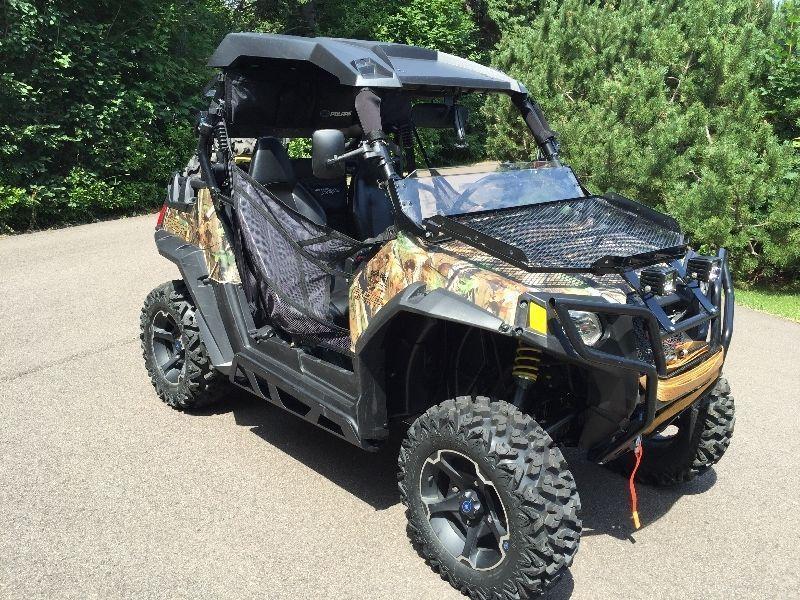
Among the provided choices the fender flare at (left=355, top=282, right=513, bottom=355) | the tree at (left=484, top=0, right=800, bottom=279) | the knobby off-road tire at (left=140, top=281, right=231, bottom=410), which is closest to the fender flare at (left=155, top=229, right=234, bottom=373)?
the knobby off-road tire at (left=140, top=281, right=231, bottom=410)

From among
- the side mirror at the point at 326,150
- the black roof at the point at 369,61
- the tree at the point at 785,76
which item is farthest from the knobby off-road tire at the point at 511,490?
the tree at the point at 785,76

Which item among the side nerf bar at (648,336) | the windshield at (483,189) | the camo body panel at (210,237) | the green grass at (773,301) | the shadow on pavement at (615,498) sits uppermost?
the windshield at (483,189)

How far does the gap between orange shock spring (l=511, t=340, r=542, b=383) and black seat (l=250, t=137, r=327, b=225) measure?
72.4 inches

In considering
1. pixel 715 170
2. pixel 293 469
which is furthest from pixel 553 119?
pixel 293 469

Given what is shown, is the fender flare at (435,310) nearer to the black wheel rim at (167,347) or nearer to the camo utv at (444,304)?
the camo utv at (444,304)

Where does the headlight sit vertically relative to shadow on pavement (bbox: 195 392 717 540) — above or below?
above

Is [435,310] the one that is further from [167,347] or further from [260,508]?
[167,347]

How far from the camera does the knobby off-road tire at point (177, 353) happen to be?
4781mm

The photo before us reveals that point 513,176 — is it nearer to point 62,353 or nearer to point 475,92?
point 475,92

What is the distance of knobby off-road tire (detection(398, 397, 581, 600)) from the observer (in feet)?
9.48

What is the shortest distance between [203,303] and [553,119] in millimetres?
6670

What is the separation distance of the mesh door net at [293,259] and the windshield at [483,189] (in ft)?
1.34

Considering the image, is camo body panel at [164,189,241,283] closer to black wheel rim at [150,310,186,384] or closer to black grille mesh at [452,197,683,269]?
black wheel rim at [150,310,186,384]

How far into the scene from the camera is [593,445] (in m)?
3.22
